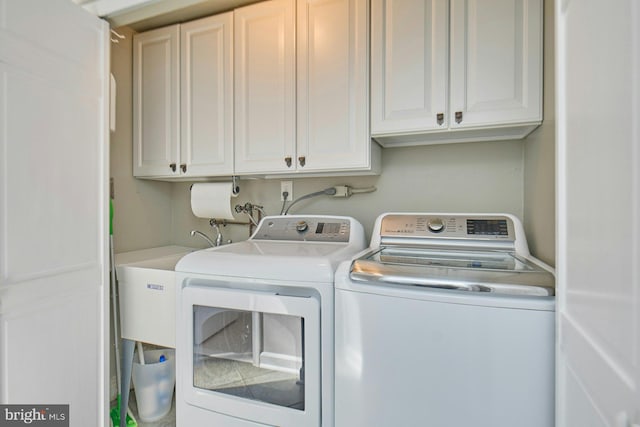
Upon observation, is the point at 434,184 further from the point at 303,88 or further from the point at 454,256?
the point at 303,88

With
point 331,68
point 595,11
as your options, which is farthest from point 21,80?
point 595,11

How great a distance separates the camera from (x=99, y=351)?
1.44m

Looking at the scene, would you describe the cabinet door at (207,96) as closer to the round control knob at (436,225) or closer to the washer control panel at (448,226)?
the washer control panel at (448,226)

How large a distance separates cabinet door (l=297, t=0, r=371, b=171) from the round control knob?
415 millimetres

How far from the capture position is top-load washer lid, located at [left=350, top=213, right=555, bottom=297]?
93 centimetres

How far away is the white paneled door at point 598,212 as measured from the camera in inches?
17.4

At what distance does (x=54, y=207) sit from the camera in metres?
1.24

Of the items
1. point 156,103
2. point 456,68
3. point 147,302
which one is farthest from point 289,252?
point 156,103

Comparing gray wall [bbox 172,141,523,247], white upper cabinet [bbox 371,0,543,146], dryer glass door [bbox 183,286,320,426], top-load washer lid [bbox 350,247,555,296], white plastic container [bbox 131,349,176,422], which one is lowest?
white plastic container [bbox 131,349,176,422]

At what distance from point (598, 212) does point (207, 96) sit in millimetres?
1885

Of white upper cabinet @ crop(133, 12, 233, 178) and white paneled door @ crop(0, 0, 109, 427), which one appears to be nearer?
white paneled door @ crop(0, 0, 109, 427)

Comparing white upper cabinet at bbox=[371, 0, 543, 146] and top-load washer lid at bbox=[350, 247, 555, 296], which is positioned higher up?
white upper cabinet at bbox=[371, 0, 543, 146]

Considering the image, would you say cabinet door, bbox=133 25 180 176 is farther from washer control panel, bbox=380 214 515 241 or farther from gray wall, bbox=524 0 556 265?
gray wall, bbox=524 0 556 265

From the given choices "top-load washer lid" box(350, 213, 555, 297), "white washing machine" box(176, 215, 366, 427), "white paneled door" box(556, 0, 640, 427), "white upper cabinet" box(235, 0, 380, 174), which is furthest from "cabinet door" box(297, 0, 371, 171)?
"white paneled door" box(556, 0, 640, 427)
